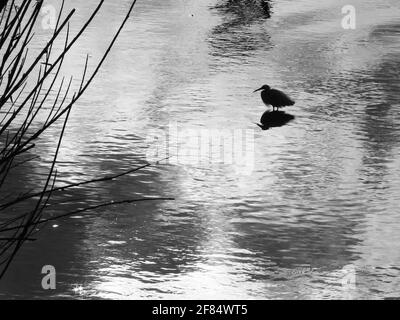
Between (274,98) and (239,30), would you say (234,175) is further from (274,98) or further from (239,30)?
(239,30)

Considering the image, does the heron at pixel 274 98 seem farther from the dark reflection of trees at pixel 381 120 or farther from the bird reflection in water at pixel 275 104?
the dark reflection of trees at pixel 381 120

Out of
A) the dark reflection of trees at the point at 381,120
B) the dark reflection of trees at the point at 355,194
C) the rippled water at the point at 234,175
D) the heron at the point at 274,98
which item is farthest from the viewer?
the heron at the point at 274,98

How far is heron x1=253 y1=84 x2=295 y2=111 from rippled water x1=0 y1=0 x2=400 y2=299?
175 mm

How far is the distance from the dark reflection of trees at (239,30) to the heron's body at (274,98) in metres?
2.67

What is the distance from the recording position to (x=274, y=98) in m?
10.5

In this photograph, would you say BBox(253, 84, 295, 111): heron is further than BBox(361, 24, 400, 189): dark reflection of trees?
Yes

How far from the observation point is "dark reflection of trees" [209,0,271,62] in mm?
13523

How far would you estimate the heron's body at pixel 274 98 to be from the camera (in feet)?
34.3

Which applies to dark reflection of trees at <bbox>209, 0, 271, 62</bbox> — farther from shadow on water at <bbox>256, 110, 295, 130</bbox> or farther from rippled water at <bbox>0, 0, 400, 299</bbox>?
A: shadow on water at <bbox>256, 110, 295, 130</bbox>

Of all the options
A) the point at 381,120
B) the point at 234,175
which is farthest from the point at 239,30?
the point at 234,175

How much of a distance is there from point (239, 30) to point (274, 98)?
448 centimetres
